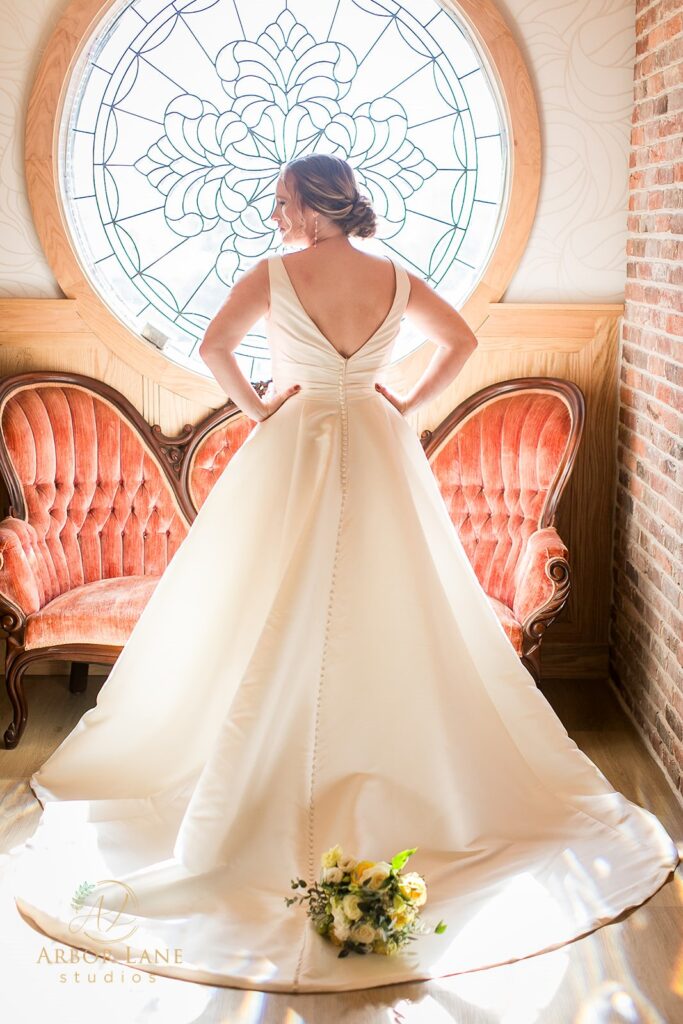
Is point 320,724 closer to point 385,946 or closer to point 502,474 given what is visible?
point 385,946

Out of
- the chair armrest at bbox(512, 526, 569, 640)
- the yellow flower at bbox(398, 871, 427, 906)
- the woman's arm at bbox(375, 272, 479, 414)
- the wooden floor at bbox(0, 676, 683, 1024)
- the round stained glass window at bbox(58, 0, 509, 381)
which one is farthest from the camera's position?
the round stained glass window at bbox(58, 0, 509, 381)

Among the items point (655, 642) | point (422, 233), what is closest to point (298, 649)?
point (655, 642)

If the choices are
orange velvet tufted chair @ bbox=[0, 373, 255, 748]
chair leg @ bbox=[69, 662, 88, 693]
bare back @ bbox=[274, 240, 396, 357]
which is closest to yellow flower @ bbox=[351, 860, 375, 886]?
bare back @ bbox=[274, 240, 396, 357]

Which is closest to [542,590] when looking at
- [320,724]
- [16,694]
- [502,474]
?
[502,474]

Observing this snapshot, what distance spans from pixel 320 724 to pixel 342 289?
1.12 metres

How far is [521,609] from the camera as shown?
3488mm

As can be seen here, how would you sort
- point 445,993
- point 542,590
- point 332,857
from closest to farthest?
1. point 445,993
2. point 332,857
3. point 542,590

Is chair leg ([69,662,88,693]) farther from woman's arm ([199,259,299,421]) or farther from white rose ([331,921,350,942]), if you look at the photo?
white rose ([331,921,350,942])

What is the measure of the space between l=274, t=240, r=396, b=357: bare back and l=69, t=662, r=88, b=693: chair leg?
1633 mm

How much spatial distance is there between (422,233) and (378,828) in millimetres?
2299

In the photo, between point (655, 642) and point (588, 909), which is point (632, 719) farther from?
point (588, 909)

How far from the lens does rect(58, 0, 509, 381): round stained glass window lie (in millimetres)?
3902

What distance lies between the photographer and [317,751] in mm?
2752

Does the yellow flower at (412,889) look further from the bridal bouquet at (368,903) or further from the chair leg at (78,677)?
the chair leg at (78,677)
